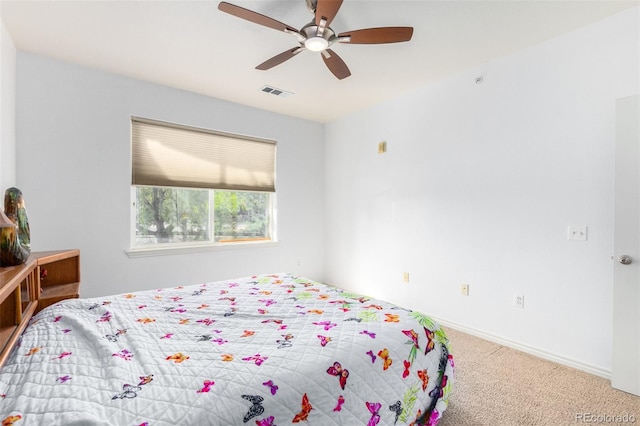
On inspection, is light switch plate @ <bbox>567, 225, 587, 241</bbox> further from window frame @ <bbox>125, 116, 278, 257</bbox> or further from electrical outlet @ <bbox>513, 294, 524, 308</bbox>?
window frame @ <bbox>125, 116, 278, 257</bbox>

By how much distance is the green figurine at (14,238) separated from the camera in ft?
5.46

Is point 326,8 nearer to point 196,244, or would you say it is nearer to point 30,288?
point 30,288

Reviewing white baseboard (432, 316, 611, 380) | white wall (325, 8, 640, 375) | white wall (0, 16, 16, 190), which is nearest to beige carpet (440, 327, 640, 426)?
white baseboard (432, 316, 611, 380)

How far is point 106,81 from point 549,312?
4522 millimetres

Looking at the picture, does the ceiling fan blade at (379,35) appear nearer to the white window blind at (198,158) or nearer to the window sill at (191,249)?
the white window blind at (198,158)

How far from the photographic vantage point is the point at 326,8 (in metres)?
1.66

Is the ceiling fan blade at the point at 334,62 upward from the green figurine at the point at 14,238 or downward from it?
upward

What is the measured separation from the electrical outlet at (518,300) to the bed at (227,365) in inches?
53.8

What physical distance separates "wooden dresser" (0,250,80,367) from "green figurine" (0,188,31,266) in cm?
5

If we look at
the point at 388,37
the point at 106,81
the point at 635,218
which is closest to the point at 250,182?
the point at 106,81

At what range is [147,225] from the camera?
11.1 ft

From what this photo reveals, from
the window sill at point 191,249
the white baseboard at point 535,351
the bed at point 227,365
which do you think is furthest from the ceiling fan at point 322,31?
the white baseboard at point 535,351

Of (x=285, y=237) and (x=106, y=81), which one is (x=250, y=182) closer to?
(x=285, y=237)

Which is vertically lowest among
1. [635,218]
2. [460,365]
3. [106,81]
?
[460,365]
